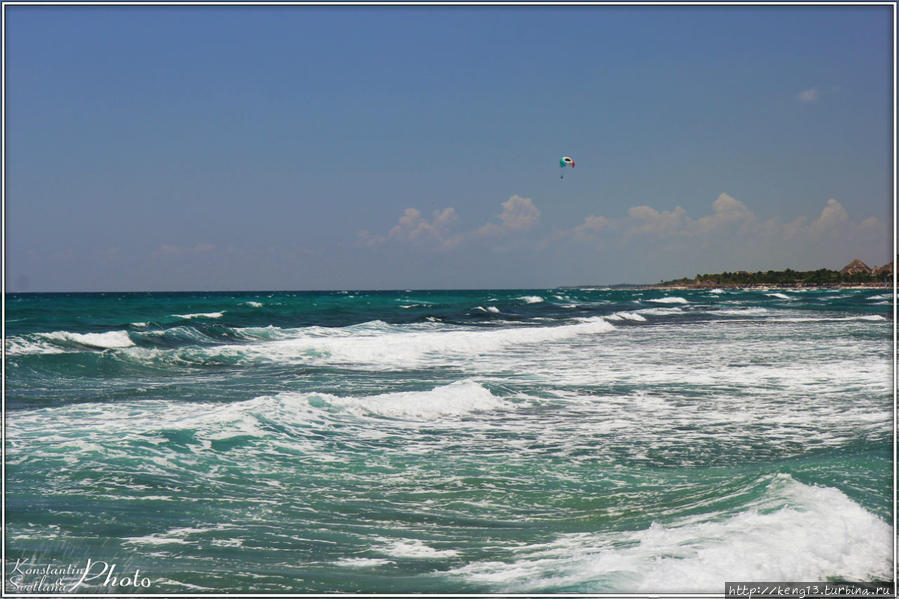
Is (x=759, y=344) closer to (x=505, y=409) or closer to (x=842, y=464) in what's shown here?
(x=505, y=409)

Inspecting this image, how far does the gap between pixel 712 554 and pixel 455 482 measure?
2719 millimetres

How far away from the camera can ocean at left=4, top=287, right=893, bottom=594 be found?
4523mm

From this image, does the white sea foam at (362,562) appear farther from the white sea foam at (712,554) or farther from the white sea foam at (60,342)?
the white sea foam at (60,342)

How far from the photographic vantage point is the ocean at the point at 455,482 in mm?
4523

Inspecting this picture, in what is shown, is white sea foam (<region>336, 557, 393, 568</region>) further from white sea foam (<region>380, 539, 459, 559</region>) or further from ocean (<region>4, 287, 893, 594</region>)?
white sea foam (<region>380, 539, 459, 559</region>)

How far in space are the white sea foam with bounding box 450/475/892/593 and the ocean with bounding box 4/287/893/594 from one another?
0.8 inches

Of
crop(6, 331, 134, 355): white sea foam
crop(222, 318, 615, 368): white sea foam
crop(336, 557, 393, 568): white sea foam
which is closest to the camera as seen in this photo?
crop(336, 557, 393, 568): white sea foam

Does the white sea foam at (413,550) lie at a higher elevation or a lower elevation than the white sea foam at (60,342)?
lower

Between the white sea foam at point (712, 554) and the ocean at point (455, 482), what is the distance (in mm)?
21

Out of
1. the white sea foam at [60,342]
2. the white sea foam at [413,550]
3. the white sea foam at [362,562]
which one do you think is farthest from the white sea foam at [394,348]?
the white sea foam at [362,562]

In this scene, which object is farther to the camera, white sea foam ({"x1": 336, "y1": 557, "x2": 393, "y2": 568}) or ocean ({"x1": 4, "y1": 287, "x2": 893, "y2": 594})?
white sea foam ({"x1": 336, "y1": 557, "x2": 393, "y2": 568})

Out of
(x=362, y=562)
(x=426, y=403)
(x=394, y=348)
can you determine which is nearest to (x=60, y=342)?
(x=394, y=348)

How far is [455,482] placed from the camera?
668 centimetres

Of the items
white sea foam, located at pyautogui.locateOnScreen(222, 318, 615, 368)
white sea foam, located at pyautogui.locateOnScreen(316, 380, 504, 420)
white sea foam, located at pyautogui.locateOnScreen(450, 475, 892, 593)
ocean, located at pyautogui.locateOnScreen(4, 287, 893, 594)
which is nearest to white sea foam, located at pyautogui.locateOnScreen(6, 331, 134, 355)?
white sea foam, located at pyautogui.locateOnScreen(222, 318, 615, 368)
